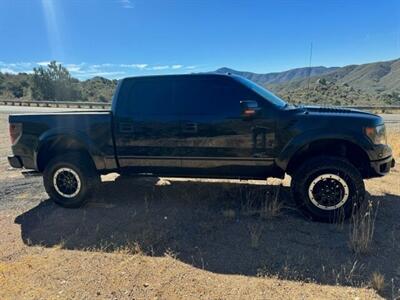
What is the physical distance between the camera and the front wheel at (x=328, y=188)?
4414mm

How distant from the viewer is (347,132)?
4.44 meters

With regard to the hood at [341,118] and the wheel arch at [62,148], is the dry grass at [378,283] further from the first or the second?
the wheel arch at [62,148]

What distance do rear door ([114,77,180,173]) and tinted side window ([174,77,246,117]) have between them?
0.55 ft

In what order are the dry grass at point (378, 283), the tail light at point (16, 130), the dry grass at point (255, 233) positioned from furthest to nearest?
the tail light at point (16, 130) < the dry grass at point (255, 233) < the dry grass at point (378, 283)

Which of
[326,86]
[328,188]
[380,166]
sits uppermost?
[326,86]

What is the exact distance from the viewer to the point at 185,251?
12.8 ft

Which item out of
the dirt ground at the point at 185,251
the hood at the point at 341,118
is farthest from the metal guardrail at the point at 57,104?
the hood at the point at 341,118

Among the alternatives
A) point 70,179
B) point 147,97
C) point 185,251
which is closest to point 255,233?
point 185,251

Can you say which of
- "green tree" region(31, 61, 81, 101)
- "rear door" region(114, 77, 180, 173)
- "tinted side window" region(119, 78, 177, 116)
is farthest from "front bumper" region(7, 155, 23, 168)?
"green tree" region(31, 61, 81, 101)

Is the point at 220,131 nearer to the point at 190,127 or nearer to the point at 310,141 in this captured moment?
the point at 190,127

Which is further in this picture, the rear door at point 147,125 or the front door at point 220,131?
the rear door at point 147,125

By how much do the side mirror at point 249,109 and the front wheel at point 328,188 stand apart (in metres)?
0.95

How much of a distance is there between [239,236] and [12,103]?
49.0m

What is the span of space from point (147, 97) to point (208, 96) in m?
0.92
